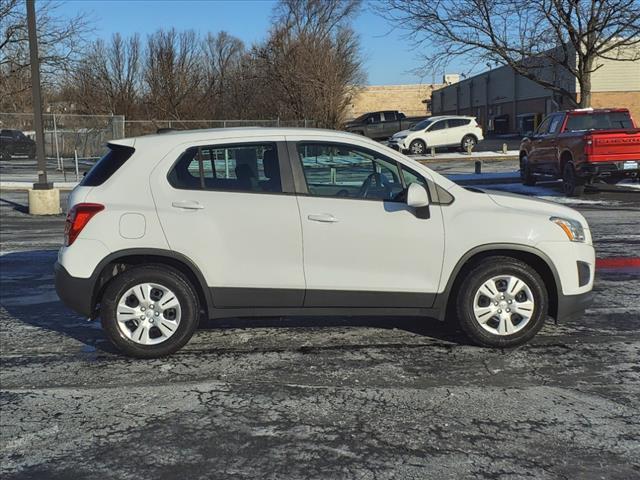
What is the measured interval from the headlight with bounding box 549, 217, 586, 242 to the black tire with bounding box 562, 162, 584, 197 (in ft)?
33.8

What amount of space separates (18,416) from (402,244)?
2939 millimetres

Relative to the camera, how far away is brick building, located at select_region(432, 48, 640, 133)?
43.3 m

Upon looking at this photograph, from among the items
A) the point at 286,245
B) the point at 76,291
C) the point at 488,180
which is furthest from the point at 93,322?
the point at 488,180

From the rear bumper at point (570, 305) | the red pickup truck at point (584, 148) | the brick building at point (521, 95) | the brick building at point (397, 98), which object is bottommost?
the rear bumper at point (570, 305)

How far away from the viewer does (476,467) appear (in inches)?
129

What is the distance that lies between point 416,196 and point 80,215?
8.49ft

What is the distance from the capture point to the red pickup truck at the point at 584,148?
45.4 feet

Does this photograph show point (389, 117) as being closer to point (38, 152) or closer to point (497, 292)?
point (38, 152)

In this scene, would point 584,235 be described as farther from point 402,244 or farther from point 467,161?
point 467,161

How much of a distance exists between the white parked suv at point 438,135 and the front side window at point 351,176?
80.7 feet

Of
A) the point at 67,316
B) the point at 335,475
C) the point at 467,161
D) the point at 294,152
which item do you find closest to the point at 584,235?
the point at 294,152

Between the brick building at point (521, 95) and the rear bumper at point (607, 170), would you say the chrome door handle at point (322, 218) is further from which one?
the brick building at point (521, 95)

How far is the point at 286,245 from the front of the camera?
192 inches

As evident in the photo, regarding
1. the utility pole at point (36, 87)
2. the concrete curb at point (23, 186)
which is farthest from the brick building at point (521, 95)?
the utility pole at point (36, 87)
